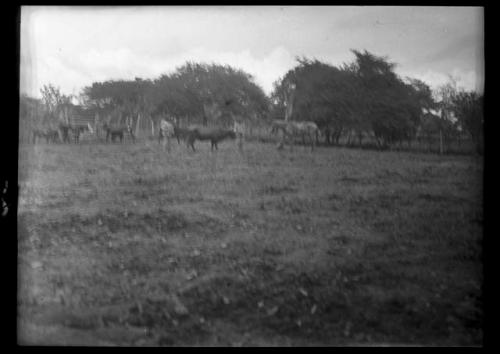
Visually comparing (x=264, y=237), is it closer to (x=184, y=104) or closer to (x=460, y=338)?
(x=184, y=104)

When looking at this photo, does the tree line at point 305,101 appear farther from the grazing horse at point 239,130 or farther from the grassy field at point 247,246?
the grassy field at point 247,246

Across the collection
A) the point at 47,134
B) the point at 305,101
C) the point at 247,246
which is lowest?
the point at 247,246

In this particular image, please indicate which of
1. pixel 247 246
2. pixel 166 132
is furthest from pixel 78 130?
pixel 247 246

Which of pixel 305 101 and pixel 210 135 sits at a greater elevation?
pixel 305 101

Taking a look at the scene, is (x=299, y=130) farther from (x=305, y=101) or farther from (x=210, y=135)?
(x=210, y=135)

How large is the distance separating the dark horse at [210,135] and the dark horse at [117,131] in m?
0.60

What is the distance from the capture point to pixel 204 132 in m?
5.07

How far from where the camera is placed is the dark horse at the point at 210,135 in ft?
16.6

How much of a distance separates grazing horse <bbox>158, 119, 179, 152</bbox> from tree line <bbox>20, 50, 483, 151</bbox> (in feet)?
0.29

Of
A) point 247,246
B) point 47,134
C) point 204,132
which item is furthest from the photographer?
point 204,132

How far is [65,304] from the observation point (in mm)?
4629

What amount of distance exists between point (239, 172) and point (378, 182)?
1.39 m

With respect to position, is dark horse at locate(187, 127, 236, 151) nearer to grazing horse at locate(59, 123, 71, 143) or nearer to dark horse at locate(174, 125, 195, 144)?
dark horse at locate(174, 125, 195, 144)

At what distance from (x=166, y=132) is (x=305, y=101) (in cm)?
145
